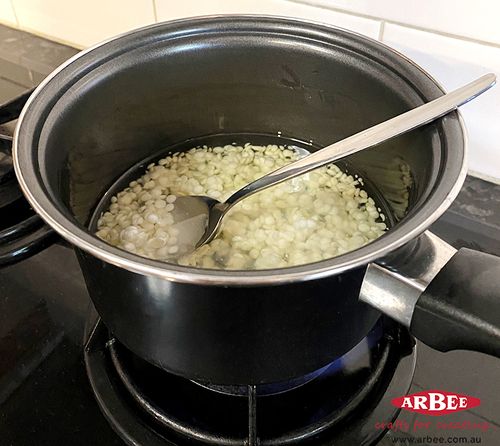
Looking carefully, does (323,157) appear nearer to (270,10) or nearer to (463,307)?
(463,307)

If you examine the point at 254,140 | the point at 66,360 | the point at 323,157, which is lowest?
the point at 66,360

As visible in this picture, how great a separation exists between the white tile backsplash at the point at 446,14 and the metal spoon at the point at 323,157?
0.12 m

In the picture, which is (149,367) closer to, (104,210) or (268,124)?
(104,210)

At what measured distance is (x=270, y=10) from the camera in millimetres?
865

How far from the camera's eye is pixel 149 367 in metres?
0.68

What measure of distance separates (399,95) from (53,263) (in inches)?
19.8

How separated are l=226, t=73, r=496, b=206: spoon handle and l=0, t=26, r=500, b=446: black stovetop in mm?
255

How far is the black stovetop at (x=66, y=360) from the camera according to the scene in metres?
0.62

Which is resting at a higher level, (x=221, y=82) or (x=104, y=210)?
(x=221, y=82)

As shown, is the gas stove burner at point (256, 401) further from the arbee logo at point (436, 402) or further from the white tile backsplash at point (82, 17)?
the white tile backsplash at point (82, 17)

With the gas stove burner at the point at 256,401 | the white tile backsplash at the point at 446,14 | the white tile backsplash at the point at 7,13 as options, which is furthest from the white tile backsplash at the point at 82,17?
the gas stove burner at the point at 256,401

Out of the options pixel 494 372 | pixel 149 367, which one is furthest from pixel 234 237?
pixel 494 372

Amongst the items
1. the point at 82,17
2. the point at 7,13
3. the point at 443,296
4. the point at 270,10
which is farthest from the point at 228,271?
the point at 7,13

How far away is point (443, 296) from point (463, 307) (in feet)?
0.06
